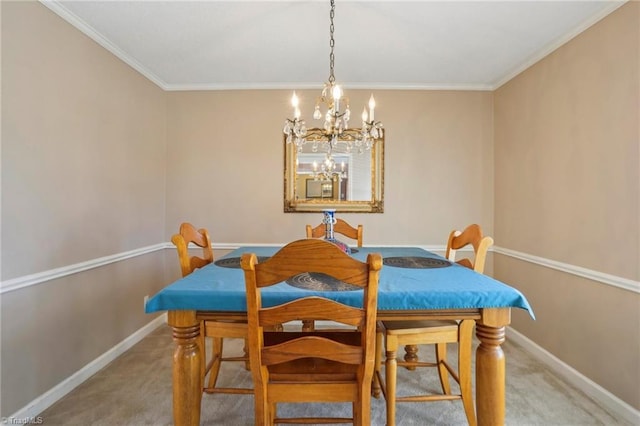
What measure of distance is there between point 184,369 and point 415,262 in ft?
4.38

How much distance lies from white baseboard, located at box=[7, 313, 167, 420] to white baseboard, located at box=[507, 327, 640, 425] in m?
3.32

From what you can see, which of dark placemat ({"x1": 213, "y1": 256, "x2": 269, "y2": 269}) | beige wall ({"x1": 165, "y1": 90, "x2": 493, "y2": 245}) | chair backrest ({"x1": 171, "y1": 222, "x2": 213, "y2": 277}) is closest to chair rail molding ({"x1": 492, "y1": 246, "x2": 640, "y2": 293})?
beige wall ({"x1": 165, "y1": 90, "x2": 493, "y2": 245})

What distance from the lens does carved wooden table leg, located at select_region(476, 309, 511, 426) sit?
131cm

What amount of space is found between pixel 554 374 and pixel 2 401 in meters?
3.40

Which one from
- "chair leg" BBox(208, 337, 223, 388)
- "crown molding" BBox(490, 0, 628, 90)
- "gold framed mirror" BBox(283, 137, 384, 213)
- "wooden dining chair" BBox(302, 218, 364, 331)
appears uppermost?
"crown molding" BBox(490, 0, 628, 90)

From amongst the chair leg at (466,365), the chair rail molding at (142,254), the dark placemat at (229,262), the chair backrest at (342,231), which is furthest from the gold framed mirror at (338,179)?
the chair leg at (466,365)

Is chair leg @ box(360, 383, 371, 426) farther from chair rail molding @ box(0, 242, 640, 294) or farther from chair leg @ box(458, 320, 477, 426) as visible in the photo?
chair rail molding @ box(0, 242, 640, 294)

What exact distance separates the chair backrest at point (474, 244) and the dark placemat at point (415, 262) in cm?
15

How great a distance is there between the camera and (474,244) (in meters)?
1.80

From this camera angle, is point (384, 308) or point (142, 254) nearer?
point (384, 308)

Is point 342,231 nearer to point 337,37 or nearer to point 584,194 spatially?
point 337,37

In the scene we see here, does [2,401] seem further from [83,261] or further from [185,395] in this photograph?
[185,395]

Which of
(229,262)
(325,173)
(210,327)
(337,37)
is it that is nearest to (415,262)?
(229,262)

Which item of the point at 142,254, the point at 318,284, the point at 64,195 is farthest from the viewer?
the point at 142,254
